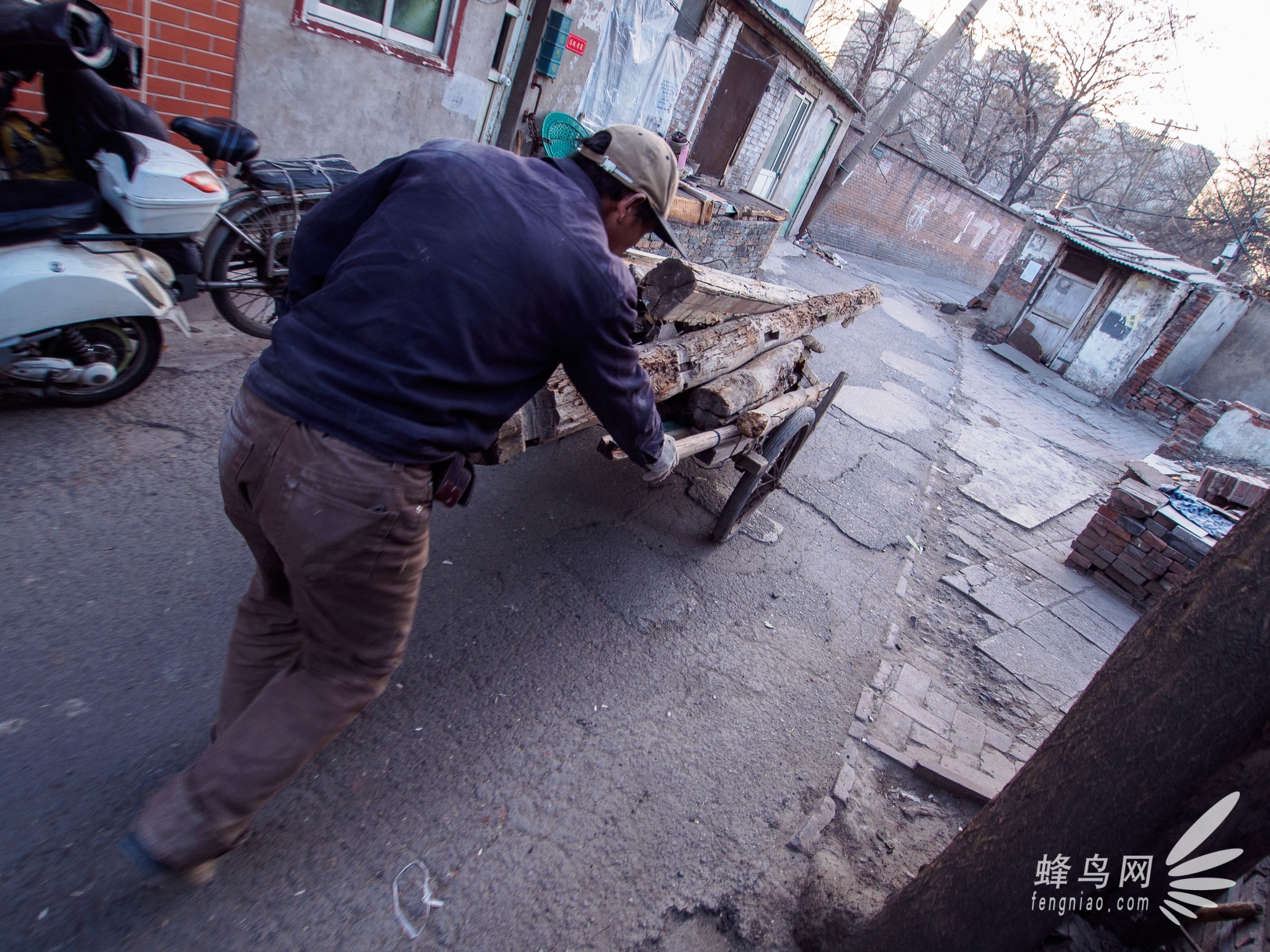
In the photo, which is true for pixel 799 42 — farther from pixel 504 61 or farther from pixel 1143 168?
Result: pixel 1143 168

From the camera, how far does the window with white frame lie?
5.48 meters

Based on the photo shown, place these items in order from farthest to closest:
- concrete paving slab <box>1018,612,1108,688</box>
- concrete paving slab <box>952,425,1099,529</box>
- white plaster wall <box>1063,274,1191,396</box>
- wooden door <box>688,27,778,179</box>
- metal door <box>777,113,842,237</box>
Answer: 1. metal door <box>777,113,842,237</box>
2. white plaster wall <box>1063,274,1191,396</box>
3. wooden door <box>688,27,778,179</box>
4. concrete paving slab <box>952,425,1099,529</box>
5. concrete paving slab <box>1018,612,1108,688</box>

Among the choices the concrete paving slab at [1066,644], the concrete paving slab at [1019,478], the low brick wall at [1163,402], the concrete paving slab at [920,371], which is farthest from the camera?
the low brick wall at [1163,402]

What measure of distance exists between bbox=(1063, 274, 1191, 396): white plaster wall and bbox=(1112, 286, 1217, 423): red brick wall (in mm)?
129

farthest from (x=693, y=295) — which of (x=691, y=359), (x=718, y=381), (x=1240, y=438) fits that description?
(x=1240, y=438)

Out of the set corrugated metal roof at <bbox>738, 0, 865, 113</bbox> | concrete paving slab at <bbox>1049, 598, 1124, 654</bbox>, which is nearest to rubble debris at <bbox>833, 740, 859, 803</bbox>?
concrete paving slab at <bbox>1049, 598, 1124, 654</bbox>

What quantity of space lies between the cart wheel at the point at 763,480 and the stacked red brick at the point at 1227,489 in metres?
5.16

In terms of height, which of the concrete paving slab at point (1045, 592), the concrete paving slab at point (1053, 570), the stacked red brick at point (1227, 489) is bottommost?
the concrete paving slab at point (1045, 592)

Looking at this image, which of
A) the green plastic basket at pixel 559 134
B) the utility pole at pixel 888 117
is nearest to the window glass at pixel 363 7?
the green plastic basket at pixel 559 134

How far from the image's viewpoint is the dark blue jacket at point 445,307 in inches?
62.1

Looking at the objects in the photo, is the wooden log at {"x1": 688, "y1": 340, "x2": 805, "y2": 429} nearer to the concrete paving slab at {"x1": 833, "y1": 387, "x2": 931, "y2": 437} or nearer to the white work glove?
the white work glove

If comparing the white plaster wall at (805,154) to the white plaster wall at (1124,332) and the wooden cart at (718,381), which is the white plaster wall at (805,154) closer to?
the white plaster wall at (1124,332)

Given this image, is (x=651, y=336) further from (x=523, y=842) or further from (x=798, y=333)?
(x=523, y=842)

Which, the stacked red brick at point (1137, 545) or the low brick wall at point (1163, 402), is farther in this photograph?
the low brick wall at point (1163, 402)
